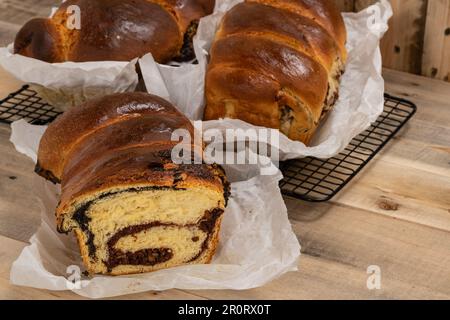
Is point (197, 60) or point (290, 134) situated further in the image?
point (197, 60)

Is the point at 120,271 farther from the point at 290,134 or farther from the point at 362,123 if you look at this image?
the point at 362,123

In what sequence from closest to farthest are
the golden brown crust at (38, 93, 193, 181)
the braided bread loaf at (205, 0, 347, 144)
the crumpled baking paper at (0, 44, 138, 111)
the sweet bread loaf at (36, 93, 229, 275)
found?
the sweet bread loaf at (36, 93, 229, 275) → the golden brown crust at (38, 93, 193, 181) → the braided bread loaf at (205, 0, 347, 144) → the crumpled baking paper at (0, 44, 138, 111)

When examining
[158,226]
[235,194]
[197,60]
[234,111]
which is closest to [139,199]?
[158,226]

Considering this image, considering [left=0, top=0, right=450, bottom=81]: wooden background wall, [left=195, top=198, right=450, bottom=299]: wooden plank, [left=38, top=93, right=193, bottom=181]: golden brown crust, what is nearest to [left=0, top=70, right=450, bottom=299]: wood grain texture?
[left=195, top=198, right=450, bottom=299]: wooden plank

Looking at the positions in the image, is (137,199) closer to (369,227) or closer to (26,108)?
(369,227)

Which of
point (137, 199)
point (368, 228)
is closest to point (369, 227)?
point (368, 228)

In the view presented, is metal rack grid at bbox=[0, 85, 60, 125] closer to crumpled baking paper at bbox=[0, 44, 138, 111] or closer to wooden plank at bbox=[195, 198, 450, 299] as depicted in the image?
crumpled baking paper at bbox=[0, 44, 138, 111]
